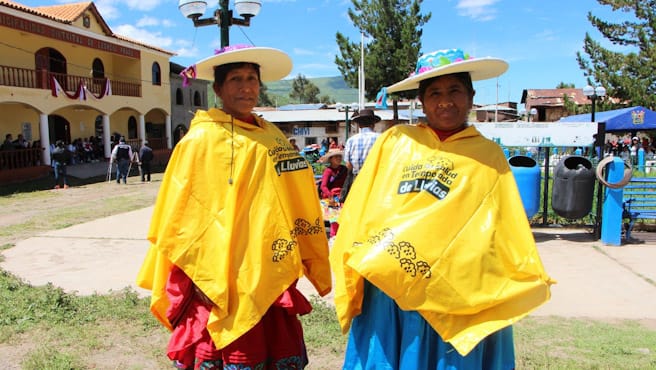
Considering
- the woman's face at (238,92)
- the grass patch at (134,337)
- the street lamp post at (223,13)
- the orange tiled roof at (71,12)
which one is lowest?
the grass patch at (134,337)

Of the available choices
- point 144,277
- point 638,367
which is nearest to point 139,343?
point 144,277

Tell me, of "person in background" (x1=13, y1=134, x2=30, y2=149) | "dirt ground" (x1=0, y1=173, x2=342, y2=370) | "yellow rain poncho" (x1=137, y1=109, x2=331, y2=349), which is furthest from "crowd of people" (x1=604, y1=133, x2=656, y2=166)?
"person in background" (x1=13, y1=134, x2=30, y2=149)

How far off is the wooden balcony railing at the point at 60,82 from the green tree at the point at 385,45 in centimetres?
1182

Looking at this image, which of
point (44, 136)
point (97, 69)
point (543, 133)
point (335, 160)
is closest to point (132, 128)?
point (97, 69)

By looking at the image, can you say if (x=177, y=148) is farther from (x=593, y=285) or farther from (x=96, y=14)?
(x=96, y=14)

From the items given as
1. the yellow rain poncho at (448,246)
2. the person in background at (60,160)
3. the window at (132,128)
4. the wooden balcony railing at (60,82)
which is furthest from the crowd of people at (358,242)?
the window at (132,128)

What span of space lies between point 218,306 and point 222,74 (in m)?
1.06

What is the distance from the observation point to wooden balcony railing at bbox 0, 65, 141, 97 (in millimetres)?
18781

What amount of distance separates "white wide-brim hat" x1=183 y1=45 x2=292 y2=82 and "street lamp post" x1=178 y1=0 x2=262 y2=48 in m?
5.48

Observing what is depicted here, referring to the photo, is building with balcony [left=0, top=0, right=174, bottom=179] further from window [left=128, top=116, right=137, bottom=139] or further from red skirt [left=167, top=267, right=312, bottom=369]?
red skirt [left=167, top=267, right=312, bottom=369]

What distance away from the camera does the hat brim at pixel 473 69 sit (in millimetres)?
2051

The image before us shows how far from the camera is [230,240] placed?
6.98ft

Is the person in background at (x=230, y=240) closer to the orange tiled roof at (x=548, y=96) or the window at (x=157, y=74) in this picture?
the window at (x=157, y=74)

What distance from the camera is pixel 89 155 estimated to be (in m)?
23.6
